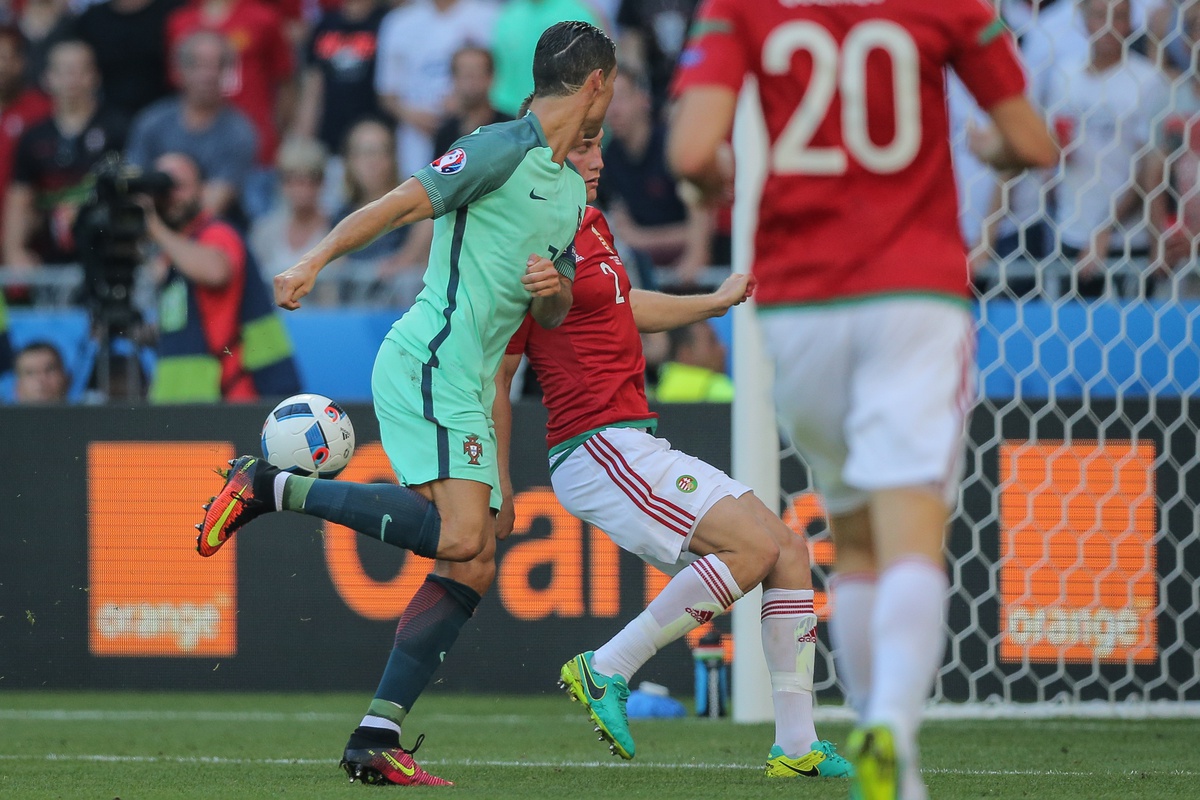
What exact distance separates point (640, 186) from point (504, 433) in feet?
16.3

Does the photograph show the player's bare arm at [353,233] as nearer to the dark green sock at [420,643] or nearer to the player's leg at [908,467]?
the dark green sock at [420,643]

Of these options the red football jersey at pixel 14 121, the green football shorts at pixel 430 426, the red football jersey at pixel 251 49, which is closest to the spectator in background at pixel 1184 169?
the green football shorts at pixel 430 426

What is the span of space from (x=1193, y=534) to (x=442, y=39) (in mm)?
5945

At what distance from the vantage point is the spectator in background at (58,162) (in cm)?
1077

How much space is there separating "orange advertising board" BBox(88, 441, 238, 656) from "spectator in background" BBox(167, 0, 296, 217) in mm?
3698

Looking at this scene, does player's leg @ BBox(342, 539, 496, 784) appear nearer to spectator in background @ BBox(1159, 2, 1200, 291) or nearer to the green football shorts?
the green football shorts

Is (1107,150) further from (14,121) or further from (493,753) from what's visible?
(14,121)

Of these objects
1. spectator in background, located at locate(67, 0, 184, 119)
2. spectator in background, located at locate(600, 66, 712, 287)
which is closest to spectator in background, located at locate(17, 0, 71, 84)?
spectator in background, located at locate(67, 0, 184, 119)

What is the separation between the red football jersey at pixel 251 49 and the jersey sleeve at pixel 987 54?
8.74 m

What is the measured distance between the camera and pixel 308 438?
5242 millimetres

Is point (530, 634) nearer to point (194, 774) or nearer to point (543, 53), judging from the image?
point (194, 774)

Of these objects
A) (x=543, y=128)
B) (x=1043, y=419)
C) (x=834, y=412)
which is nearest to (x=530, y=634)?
(x=1043, y=419)

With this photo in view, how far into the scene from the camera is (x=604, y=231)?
5.52 metres

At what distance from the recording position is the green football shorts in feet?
15.2
